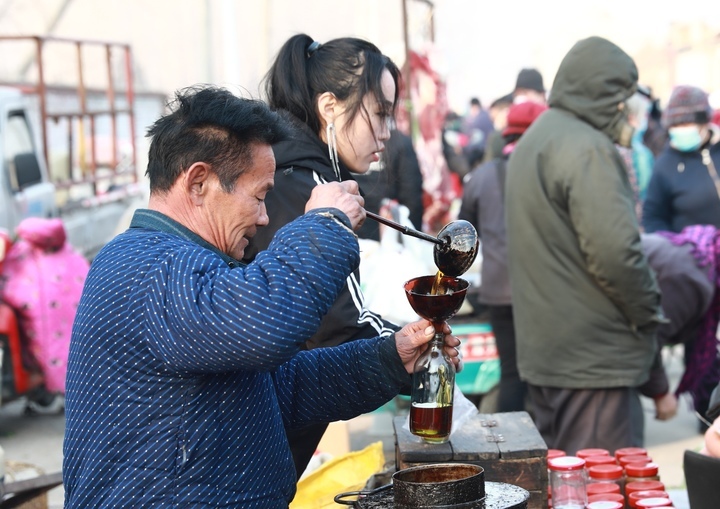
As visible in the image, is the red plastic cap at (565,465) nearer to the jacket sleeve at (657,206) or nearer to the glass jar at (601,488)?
the glass jar at (601,488)

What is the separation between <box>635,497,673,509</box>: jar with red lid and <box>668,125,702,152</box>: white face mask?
3.77 metres

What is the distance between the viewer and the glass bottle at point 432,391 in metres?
2.33

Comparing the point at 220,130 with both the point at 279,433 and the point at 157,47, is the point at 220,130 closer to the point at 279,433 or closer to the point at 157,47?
the point at 279,433

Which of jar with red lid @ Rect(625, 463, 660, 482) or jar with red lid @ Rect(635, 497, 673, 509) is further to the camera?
jar with red lid @ Rect(625, 463, 660, 482)

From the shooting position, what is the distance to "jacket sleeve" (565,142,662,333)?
13.2 feet

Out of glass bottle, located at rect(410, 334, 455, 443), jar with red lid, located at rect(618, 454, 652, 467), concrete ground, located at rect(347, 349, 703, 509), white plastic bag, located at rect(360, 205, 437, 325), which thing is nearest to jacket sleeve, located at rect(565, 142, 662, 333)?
white plastic bag, located at rect(360, 205, 437, 325)

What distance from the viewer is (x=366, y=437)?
248 inches

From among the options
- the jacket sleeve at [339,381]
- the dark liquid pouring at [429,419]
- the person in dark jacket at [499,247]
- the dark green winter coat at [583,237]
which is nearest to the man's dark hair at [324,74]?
the jacket sleeve at [339,381]

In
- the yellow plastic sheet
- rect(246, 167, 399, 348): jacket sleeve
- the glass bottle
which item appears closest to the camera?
the glass bottle

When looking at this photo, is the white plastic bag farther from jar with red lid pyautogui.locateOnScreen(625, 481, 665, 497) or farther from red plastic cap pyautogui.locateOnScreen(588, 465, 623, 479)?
jar with red lid pyautogui.locateOnScreen(625, 481, 665, 497)

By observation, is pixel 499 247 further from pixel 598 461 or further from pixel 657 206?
pixel 598 461

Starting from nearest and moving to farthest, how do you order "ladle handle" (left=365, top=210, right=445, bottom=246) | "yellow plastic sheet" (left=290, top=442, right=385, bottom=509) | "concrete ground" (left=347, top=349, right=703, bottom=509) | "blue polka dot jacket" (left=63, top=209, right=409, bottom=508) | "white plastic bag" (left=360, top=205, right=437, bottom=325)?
1. "blue polka dot jacket" (left=63, top=209, right=409, bottom=508)
2. "ladle handle" (left=365, top=210, right=445, bottom=246)
3. "yellow plastic sheet" (left=290, top=442, right=385, bottom=509)
4. "white plastic bag" (left=360, top=205, right=437, bottom=325)
5. "concrete ground" (left=347, top=349, right=703, bottom=509)

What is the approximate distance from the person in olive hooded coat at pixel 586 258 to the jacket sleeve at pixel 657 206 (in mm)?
2119

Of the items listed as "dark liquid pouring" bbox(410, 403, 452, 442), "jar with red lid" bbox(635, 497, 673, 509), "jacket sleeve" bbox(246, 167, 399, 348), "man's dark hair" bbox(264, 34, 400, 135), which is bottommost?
"jar with red lid" bbox(635, 497, 673, 509)
